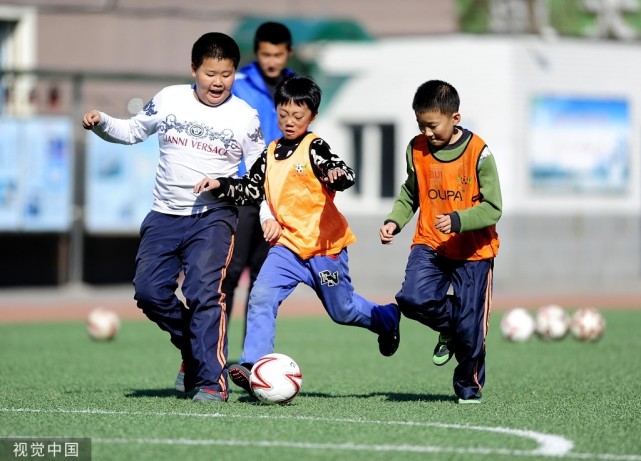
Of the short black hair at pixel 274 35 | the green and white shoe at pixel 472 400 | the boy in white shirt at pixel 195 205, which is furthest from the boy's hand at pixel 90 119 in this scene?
the green and white shoe at pixel 472 400

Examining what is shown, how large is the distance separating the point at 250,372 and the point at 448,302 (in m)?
1.33

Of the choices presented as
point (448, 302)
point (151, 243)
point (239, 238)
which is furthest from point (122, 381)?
point (448, 302)

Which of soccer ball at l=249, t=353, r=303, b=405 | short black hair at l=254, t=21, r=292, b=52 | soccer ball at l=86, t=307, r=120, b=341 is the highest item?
short black hair at l=254, t=21, r=292, b=52

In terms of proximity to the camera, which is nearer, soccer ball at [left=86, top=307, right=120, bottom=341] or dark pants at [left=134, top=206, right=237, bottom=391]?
dark pants at [left=134, top=206, right=237, bottom=391]

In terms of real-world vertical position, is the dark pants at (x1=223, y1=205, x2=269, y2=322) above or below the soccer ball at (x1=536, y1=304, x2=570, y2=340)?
above

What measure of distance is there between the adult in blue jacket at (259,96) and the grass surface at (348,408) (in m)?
1.04

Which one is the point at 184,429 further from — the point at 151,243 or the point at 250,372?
the point at 151,243

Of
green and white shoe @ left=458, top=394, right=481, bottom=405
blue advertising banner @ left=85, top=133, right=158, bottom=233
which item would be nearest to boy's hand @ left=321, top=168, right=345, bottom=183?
green and white shoe @ left=458, top=394, right=481, bottom=405

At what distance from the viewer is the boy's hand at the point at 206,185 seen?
807 centimetres

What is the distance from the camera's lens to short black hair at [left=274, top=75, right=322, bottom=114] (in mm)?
8344

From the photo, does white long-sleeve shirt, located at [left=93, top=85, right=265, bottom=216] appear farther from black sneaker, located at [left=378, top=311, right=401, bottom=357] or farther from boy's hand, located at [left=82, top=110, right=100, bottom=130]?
black sneaker, located at [left=378, top=311, right=401, bottom=357]

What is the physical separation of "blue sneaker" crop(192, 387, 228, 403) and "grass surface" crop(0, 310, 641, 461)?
0.11 metres

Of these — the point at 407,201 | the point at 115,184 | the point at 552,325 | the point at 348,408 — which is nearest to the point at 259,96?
the point at 407,201

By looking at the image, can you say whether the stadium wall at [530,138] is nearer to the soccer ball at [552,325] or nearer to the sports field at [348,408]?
the soccer ball at [552,325]
